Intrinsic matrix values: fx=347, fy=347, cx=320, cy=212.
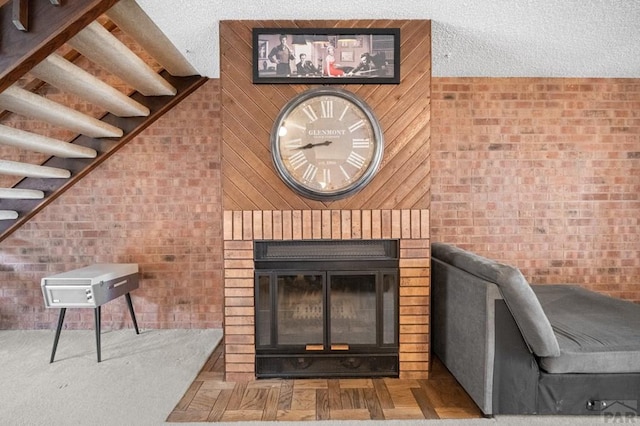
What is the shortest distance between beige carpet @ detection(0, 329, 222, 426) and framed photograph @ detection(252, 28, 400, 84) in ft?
6.95

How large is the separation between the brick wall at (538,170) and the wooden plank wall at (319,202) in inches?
41.6

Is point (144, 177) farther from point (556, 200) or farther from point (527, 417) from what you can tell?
point (556, 200)

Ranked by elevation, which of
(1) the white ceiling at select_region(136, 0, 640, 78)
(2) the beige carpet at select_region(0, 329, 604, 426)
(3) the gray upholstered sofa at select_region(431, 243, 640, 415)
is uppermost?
(1) the white ceiling at select_region(136, 0, 640, 78)

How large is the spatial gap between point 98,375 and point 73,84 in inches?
77.6

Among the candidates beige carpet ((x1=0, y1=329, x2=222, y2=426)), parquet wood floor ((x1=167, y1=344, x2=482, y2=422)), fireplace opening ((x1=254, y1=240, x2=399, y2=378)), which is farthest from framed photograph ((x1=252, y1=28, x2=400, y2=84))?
beige carpet ((x1=0, y1=329, x2=222, y2=426))

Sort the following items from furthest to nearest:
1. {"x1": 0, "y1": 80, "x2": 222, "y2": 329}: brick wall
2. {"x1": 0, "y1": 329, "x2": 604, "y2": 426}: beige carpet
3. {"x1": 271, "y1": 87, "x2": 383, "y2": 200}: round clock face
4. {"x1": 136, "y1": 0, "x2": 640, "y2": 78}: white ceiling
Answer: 1. {"x1": 0, "y1": 80, "x2": 222, "y2": 329}: brick wall
2. {"x1": 271, "y1": 87, "x2": 383, "y2": 200}: round clock face
3. {"x1": 136, "y1": 0, "x2": 640, "y2": 78}: white ceiling
4. {"x1": 0, "y1": 329, "x2": 604, "y2": 426}: beige carpet

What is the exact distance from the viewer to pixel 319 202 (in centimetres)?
232

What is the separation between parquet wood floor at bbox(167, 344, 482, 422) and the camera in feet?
6.40

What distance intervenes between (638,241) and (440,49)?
2.71m

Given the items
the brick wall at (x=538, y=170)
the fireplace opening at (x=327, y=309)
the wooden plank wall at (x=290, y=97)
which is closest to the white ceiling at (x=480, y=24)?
the wooden plank wall at (x=290, y=97)

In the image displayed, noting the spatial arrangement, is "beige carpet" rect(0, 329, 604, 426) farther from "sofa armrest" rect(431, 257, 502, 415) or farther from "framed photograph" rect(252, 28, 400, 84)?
"framed photograph" rect(252, 28, 400, 84)

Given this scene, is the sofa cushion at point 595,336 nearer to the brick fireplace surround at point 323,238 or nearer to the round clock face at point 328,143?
the brick fireplace surround at point 323,238

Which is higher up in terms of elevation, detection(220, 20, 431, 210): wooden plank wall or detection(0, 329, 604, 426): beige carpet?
detection(220, 20, 431, 210): wooden plank wall

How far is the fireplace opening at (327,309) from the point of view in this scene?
232 centimetres
